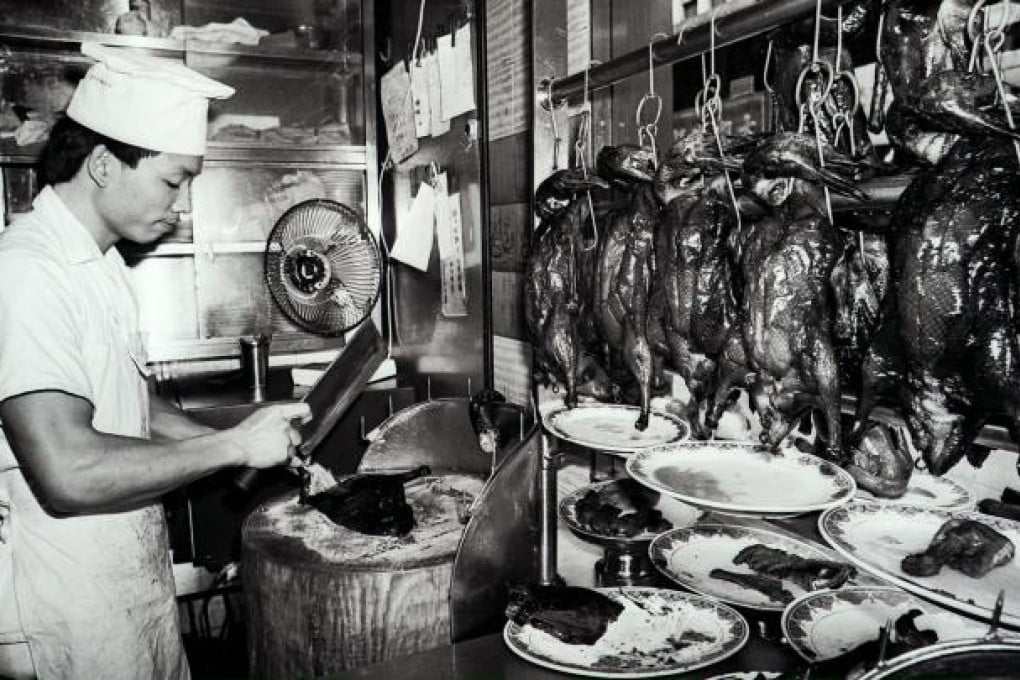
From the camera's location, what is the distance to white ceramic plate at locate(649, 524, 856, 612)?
2115 mm

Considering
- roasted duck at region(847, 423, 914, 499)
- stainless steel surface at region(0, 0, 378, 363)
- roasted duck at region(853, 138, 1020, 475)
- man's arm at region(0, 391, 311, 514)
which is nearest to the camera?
roasted duck at region(853, 138, 1020, 475)

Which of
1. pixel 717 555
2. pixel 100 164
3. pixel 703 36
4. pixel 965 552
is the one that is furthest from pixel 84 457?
pixel 965 552

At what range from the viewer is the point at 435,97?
14.1ft

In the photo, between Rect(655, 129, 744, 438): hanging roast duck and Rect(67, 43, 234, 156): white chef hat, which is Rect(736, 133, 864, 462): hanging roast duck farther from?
Rect(67, 43, 234, 156): white chef hat

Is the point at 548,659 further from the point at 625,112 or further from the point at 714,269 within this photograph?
Result: the point at 625,112

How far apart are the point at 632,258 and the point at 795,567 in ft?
3.46

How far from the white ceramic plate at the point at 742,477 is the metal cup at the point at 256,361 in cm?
311

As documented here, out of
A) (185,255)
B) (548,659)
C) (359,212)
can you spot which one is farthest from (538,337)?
(185,255)

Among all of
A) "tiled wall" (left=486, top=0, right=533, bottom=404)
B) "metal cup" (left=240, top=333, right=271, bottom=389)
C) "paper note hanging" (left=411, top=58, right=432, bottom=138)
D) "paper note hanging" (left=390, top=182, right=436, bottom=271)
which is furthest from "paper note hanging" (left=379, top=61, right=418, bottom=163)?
"metal cup" (left=240, top=333, right=271, bottom=389)

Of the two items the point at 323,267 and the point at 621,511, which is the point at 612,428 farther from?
the point at 323,267

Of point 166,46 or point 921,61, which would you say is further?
point 166,46

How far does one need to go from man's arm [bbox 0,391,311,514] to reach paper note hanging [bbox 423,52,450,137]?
8.27 feet

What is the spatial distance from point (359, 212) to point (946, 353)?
4587mm

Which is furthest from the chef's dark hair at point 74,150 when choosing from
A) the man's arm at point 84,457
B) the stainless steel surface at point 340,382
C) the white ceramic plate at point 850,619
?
the white ceramic plate at point 850,619
